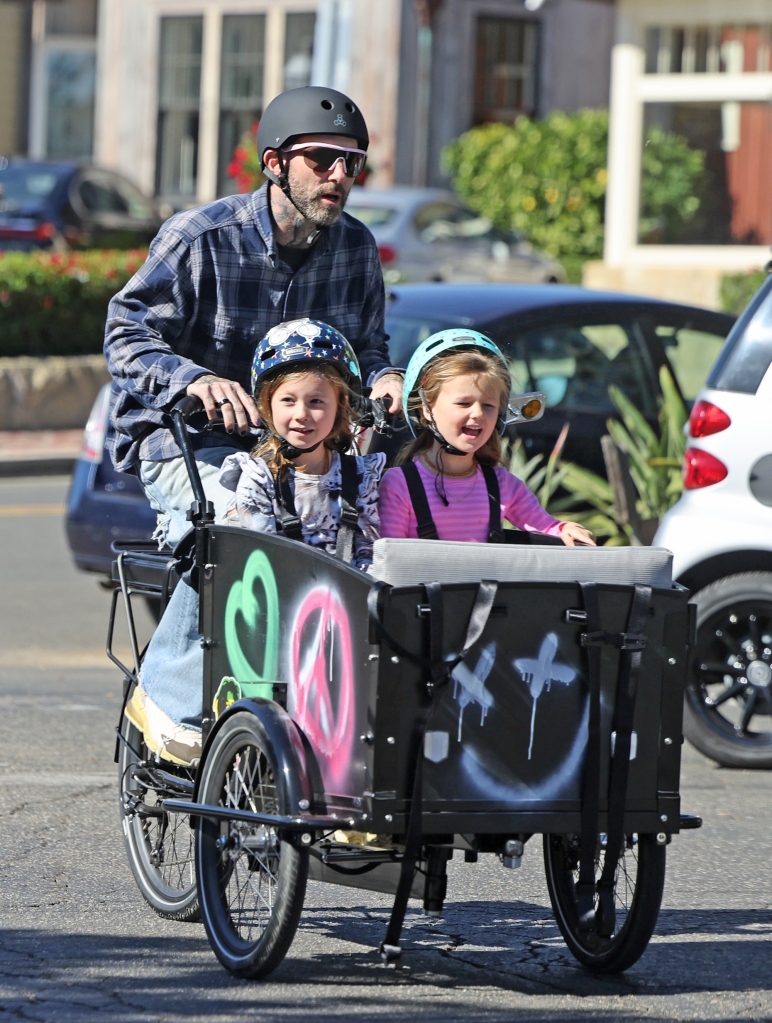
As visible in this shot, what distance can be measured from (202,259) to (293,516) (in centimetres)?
88

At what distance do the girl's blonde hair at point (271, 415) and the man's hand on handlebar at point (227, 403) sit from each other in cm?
3

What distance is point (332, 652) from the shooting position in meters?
3.87

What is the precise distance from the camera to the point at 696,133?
22.6 meters

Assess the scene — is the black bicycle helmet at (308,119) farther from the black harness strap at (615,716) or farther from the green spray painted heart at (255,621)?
the black harness strap at (615,716)

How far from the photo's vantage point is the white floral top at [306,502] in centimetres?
427

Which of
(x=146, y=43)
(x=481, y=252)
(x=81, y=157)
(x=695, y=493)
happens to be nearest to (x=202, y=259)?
(x=695, y=493)

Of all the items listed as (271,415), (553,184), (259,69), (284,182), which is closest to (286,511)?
(271,415)

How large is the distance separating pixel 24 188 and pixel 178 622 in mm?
17621

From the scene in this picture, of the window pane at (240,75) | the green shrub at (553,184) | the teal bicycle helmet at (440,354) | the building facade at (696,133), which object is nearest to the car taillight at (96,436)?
the teal bicycle helmet at (440,354)

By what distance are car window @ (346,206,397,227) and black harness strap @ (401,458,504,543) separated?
18.2 meters

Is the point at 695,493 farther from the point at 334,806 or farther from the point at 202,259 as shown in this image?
the point at 334,806

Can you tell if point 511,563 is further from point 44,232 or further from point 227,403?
point 44,232

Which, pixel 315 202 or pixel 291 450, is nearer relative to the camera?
pixel 291 450

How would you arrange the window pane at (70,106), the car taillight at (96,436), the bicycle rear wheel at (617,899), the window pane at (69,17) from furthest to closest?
1. the window pane at (70,106)
2. the window pane at (69,17)
3. the car taillight at (96,436)
4. the bicycle rear wheel at (617,899)
